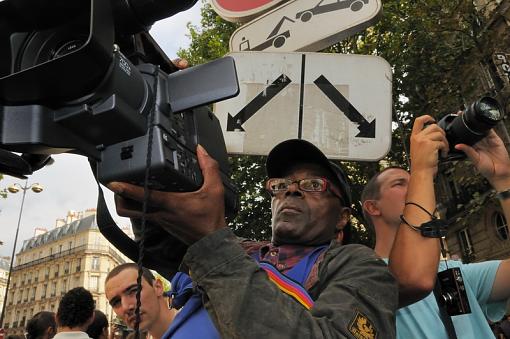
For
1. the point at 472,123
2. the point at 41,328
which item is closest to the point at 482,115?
the point at 472,123

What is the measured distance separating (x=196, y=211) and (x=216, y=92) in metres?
0.28

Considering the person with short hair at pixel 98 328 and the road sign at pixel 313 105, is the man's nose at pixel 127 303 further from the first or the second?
the road sign at pixel 313 105

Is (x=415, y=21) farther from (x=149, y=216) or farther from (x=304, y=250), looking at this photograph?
(x=149, y=216)

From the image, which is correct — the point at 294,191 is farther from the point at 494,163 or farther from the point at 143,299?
the point at 143,299

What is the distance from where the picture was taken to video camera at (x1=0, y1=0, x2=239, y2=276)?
3.07ft

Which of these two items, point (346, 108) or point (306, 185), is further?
point (346, 108)

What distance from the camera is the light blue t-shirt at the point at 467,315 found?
1.94m

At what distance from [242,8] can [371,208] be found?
65.8 inches

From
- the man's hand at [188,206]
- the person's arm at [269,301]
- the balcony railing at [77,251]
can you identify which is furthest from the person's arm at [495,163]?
the balcony railing at [77,251]

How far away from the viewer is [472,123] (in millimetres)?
1739

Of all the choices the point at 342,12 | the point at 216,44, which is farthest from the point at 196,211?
the point at 216,44

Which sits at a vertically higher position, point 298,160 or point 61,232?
point 61,232

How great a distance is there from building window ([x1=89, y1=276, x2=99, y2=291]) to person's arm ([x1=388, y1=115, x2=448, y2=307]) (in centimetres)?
7031

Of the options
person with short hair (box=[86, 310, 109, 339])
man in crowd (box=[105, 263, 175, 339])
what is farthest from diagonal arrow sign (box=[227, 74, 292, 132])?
person with short hair (box=[86, 310, 109, 339])
